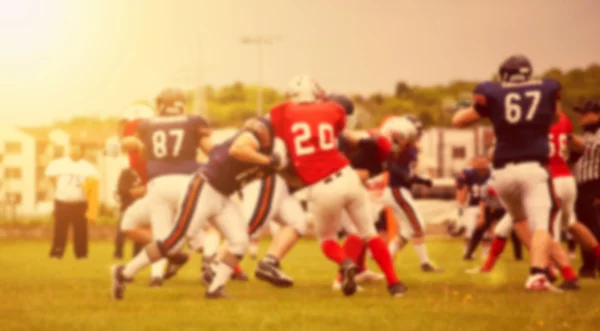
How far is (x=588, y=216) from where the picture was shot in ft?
36.5

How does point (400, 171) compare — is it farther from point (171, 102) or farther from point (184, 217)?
point (184, 217)

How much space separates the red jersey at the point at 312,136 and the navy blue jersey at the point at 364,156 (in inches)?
34.8

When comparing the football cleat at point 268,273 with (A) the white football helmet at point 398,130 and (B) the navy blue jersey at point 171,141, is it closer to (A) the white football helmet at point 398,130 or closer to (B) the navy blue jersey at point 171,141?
(B) the navy blue jersey at point 171,141

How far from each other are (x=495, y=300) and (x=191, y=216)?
95.5 inches

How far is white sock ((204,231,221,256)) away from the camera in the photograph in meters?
10.4

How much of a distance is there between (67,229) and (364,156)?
29.7ft

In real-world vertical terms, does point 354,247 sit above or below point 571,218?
below

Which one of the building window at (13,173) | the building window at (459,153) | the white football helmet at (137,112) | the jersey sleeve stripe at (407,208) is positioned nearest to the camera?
the white football helmet at (137,112)

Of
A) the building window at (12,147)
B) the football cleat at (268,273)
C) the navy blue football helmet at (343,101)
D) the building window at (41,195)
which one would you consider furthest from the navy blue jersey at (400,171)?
the building window at (41,195)

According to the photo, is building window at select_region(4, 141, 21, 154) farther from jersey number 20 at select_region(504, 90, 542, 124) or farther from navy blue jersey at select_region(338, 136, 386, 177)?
jersey number 20 at select_region(504, 90, 542, 124)

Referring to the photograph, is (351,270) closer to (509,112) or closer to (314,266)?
(509,112)

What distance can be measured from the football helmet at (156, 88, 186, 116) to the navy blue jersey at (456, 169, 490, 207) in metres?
8.03

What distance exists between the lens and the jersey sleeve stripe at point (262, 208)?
10391 millimetres

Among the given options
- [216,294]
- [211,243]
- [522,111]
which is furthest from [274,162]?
[211,243]
